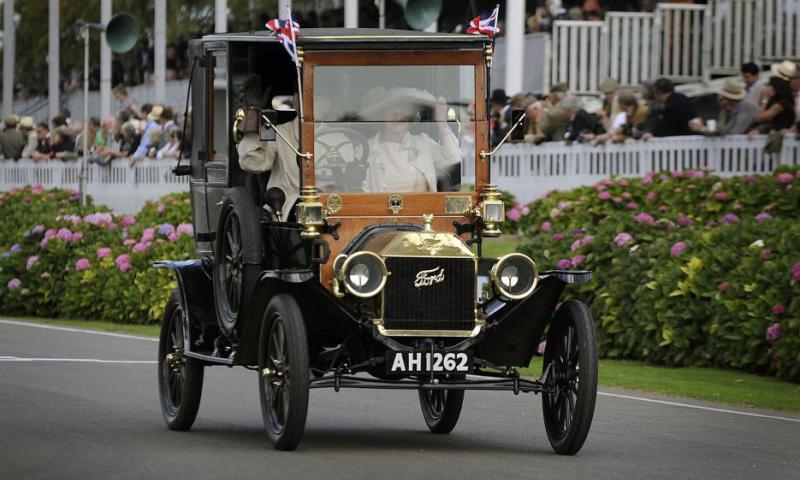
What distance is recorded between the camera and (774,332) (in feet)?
56.1

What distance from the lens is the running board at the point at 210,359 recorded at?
470 inches

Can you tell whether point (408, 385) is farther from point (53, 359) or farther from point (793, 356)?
point (53, 359)

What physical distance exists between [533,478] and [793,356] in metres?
7.23

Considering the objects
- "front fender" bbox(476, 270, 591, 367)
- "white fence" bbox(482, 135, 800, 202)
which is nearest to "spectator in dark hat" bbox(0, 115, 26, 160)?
"white fence" bbox(482, 135, 800, 202)

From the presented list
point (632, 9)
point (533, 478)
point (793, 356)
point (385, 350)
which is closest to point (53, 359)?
point (793, 356)

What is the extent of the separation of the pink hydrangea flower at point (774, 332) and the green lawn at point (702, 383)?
1.27 feet

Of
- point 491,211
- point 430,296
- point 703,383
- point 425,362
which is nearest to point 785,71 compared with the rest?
point 703,383

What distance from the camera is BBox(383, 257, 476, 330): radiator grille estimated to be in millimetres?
11211

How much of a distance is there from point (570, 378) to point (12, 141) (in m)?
29.5

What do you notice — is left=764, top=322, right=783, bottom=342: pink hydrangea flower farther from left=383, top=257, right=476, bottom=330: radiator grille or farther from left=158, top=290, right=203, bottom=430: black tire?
left=383, top=257, right=476, bottom=330: radiator grille

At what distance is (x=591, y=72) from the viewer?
29203mm

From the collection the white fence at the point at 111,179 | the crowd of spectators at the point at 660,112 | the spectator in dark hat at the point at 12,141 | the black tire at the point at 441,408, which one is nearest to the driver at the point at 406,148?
the black tire at the point at 441,408

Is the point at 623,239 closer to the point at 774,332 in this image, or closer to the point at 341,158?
the point at 774,332

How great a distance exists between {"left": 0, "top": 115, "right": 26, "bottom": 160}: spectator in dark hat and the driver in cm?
2815
